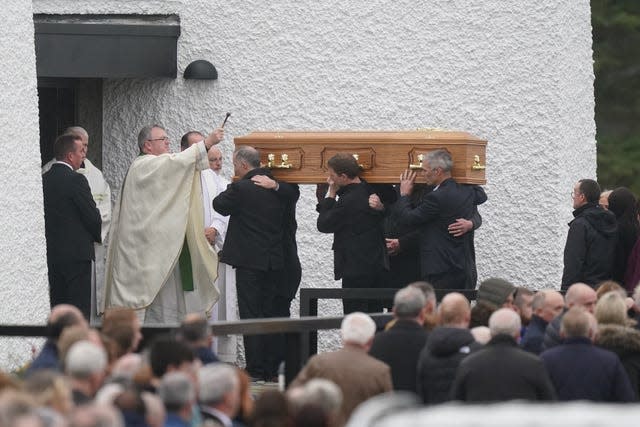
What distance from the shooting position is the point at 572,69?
1484 centimetres

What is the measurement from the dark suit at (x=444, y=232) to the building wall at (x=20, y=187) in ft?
8.68

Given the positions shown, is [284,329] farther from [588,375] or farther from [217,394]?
[217,394]

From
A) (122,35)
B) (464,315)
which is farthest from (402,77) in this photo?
(464,315)

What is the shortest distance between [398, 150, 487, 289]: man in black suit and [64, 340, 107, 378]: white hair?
5905 millimetres

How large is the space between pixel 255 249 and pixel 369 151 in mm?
1128

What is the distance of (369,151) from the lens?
1262 cm

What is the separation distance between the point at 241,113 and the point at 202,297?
2.07 metres

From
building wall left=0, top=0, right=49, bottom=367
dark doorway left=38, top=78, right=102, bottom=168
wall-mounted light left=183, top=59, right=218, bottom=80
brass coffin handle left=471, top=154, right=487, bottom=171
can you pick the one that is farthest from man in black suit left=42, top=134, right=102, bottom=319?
brass coffin handle left=471, top=154, right=487, bottom=171

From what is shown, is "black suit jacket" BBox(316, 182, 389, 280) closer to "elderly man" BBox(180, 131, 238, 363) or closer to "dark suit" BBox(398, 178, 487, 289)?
"dark suit" BBox(398, 178, 487, 289)

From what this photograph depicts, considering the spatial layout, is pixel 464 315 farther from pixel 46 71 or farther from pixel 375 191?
pixel 46 71

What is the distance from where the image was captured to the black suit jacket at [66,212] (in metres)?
12.6

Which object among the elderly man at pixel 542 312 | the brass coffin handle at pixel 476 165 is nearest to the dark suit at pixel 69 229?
the brass coffin handle at pixel 476 165

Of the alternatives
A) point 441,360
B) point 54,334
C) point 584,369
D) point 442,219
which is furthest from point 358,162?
point 54,334

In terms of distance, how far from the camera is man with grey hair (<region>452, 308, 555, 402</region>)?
8.09 metres
